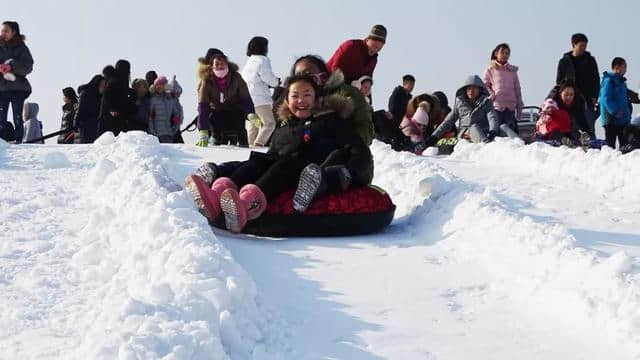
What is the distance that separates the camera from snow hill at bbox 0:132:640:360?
302 centimetres

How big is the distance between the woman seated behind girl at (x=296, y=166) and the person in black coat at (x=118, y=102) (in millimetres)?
6128

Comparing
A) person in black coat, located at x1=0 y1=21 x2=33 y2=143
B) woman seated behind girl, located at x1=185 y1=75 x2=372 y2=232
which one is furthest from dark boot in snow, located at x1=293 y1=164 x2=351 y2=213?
person in black coat, located at x1=0 y1=21 x2=33 y2=143

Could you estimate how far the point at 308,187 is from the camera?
17.0 ft

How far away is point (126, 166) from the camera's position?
617cm

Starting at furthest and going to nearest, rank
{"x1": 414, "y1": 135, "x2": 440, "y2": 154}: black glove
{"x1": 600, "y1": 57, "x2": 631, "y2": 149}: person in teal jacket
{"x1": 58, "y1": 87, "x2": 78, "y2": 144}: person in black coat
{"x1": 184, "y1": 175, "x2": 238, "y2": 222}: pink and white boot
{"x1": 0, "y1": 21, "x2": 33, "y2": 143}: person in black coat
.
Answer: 1. {"x1": 58, "y1": 87, "x2": 78, "y2": 144}: person in black coat
2. {"x1": 414, "y1": 135, "x2": 440, "y2": 154}: black glove
3. {"x1": 600, "y1": 57, "x2": 631, "y2": 149}: person in teal jacket
4. {"x1": 0, "y1": 21, "x2": 33, "y2": 143}: person in black coat
5. {"x1": 184, "y1": 175, "x2": 238, "y2": 222}: pink and white boot

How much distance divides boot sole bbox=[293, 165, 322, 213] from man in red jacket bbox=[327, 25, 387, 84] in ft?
10.6

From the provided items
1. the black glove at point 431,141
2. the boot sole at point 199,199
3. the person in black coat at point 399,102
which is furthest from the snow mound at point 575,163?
the person in black coat at point 399,102

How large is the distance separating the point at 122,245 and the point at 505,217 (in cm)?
202

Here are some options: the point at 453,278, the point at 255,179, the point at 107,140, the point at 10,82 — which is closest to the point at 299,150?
the point at 255,179

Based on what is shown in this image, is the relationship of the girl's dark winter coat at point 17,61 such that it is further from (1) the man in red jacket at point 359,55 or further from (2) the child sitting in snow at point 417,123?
(2) the child sitting in snow at point 417,123

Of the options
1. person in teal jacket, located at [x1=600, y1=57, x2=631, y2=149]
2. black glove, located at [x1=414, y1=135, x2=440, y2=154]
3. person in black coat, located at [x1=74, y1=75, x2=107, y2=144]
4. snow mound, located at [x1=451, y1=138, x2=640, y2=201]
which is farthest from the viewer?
black glove, located at [x1=414, y1=135, x2=440, y2=154]

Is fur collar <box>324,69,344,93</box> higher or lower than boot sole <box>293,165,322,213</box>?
higher

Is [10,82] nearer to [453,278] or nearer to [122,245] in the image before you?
[122,245]

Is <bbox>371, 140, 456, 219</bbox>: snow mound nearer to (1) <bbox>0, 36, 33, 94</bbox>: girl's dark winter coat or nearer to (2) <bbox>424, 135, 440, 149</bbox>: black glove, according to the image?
(2) <bbox>424, 135, 440, 149</bbox>: black glove
